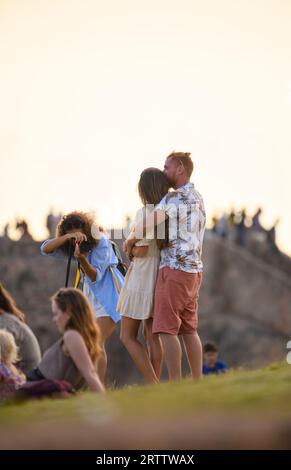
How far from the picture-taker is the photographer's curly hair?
443 inches

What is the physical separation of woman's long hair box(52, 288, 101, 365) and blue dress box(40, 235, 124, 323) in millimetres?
1542

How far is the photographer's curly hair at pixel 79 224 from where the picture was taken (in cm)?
1125

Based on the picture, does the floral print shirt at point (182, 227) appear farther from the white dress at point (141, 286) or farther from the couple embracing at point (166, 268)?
the white dress at point (141, 286)

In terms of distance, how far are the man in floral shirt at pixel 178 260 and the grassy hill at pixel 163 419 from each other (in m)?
1.39

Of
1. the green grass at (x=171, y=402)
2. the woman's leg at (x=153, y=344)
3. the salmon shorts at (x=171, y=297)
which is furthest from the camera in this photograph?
the woman's leg at (x=153, y=344)

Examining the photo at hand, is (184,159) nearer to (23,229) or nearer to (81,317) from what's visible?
(81,317)

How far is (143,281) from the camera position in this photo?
10.7 meters

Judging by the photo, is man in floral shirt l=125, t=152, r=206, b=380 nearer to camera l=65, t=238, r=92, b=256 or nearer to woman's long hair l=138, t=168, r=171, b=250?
woman's long hair l=138, t=168, r=171, b=250

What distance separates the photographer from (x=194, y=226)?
10648mm

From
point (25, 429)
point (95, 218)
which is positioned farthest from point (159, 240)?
point (25, 429)

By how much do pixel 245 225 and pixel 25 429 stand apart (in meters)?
41.2

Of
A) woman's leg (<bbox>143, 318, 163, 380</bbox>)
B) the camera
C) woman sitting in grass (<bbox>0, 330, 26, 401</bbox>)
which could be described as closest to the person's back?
woman sitting in grass (<bbox>0, 330, 26, 401</bbox>)

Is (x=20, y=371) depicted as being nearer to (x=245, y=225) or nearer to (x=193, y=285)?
(x=193, y=285)

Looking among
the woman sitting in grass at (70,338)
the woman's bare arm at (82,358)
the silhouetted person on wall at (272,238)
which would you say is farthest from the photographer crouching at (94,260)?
the silhouetted person on wall at (272,238)
